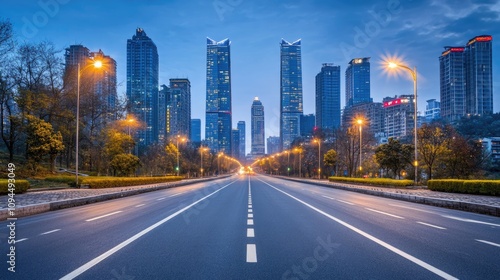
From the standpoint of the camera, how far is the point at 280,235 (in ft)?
33.1

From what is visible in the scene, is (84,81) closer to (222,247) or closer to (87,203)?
(87,203)

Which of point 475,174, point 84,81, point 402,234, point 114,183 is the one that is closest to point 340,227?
point 402,234

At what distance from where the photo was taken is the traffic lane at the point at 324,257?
241 inches

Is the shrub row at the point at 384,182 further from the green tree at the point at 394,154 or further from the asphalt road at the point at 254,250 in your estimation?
the asphalt road at the point at 254,250

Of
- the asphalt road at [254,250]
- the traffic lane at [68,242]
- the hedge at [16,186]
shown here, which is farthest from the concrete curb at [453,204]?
the hedge at [16,186]

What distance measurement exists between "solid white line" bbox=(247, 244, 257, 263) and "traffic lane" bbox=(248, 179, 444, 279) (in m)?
0.12

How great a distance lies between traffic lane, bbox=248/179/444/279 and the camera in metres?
6.13

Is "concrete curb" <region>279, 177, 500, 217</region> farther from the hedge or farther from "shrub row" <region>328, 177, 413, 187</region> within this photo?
the hedge

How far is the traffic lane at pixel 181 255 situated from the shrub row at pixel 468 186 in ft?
67.1

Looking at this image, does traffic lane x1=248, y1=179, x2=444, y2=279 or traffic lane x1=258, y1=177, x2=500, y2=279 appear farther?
traffic lane x1=258, y1=177, x2=500, y2=279

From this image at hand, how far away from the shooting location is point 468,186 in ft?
87.9

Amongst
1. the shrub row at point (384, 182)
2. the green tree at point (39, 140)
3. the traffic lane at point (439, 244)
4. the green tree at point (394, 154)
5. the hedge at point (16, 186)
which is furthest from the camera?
the green tree at point (394, 154)

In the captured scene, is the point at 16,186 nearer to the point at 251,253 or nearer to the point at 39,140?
the point at 39,140

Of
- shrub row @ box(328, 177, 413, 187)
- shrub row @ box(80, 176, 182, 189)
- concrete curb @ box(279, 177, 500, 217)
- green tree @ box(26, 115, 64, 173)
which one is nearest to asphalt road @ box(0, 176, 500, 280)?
concrete curb @ box(279, 177, 500, 217)
